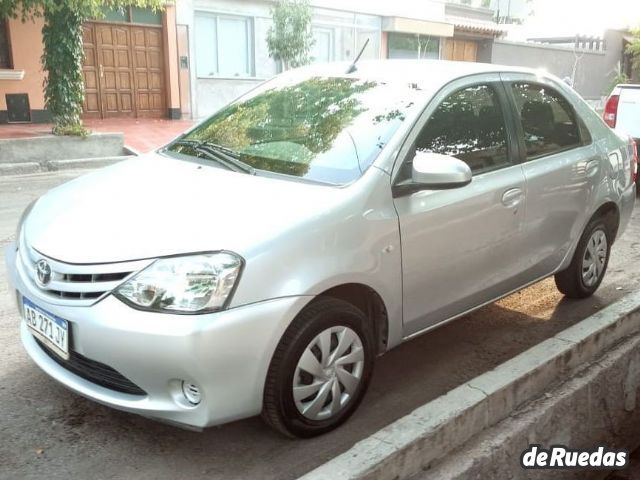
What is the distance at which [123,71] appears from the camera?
1525 centimetres

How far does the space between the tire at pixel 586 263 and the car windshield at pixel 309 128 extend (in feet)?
5.95

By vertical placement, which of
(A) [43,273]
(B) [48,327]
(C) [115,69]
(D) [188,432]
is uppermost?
(C) [115,69]

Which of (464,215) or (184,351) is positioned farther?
(464,215)

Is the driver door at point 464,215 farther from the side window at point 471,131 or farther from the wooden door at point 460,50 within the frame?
the wooden door at point 460,50

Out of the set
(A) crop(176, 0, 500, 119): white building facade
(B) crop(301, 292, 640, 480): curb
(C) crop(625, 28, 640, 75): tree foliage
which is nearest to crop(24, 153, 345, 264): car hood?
(B) crop(301, 292, 640, 480): curb

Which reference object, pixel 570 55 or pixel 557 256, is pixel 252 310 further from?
pixel 570 55

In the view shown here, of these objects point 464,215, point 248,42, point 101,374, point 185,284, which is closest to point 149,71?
point 248,42

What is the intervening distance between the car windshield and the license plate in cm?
113

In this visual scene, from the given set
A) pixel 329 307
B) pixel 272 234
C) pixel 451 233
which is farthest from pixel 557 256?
pixel 272 234

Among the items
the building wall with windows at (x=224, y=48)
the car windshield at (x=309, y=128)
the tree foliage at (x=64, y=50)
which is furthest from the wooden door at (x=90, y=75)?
the car windshield at (x=309, y=128)

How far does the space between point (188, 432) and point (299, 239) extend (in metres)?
1.05

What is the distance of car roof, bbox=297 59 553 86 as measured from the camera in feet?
11.5

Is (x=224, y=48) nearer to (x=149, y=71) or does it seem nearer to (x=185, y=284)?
(x=149, y=71)

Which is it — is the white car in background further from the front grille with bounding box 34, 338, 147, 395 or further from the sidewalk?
the front grille with bounding box 34, 338, 147, 395
